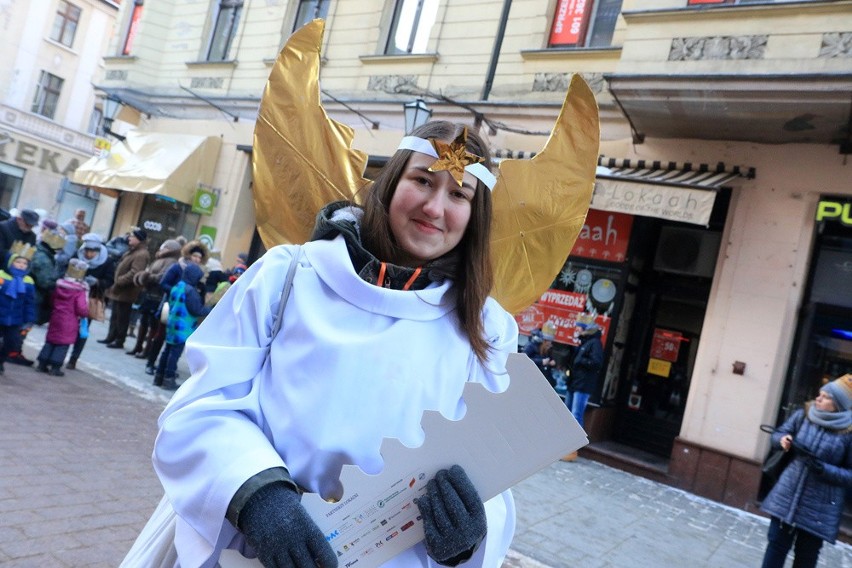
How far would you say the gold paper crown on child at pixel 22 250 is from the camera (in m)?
7.30

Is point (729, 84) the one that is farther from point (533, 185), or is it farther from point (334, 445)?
point (334, 445)

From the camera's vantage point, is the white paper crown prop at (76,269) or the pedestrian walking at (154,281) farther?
the pedestrian walking at (154,281)

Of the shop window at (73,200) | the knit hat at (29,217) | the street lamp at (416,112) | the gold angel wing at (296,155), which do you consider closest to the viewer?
the gold angel wing at (296,155)

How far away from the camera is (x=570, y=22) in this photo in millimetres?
10367

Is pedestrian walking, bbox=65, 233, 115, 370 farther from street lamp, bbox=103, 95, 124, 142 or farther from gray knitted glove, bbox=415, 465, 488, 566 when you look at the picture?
gray knitted glove, bbox=415, 465, 488, 566

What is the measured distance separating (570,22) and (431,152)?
9678mm

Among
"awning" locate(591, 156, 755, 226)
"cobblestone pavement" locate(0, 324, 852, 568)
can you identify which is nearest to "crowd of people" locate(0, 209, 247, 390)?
"cobblestone pavement" locate(0, 324, 852, 568)

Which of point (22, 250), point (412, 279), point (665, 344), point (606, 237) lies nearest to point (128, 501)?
point (412, 279)

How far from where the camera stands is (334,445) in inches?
55.6

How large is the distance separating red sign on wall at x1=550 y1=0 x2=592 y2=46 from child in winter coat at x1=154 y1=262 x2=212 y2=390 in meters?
6.46

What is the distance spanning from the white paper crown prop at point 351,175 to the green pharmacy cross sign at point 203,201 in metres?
13.5

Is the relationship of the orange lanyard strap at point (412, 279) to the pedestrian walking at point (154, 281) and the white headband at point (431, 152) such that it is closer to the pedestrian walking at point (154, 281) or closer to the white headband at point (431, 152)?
the white headband at point (431, 152)

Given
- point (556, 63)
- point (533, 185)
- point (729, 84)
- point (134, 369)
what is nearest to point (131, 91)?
point (134, 369)

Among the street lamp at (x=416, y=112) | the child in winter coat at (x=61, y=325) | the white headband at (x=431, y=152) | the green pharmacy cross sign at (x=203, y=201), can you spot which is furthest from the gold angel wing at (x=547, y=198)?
the green pharmacy cross sign at (x=203, y=201)
